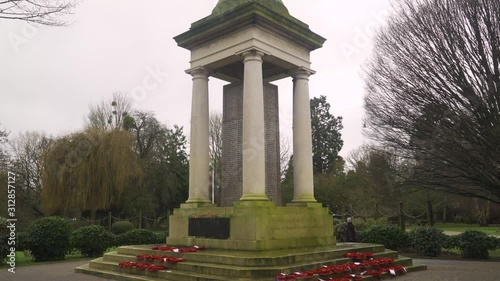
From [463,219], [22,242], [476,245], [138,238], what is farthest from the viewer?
[463,219]

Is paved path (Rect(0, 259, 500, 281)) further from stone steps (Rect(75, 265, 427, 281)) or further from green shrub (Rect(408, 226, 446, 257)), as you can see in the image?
green shrub (Rect(408, 226, 446, 257))

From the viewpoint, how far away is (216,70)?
13875 mm

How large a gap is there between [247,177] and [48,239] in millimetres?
9009

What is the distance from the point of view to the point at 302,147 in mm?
13117

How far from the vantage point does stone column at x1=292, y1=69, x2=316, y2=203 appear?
42.7ft

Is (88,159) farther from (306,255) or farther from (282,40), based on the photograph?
(306,255)

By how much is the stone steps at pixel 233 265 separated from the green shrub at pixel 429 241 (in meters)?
5.11

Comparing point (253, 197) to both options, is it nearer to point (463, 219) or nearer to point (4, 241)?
point (4, 241)

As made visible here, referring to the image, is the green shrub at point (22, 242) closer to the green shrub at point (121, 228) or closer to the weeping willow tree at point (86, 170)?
the green shrub at point (121, 228)

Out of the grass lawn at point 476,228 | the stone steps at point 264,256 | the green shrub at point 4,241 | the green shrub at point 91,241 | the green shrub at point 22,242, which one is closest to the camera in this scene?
the stone steps at point 264,256

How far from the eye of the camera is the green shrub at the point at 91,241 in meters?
17.6

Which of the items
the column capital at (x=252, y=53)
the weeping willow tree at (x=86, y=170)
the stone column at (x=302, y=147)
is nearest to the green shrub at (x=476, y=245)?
the stone column at (x=302, y=147)

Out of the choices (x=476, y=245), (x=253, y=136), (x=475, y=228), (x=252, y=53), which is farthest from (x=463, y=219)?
(x=252, y=53)

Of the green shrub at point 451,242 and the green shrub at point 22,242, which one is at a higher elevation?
the green shrub at point 22,242
